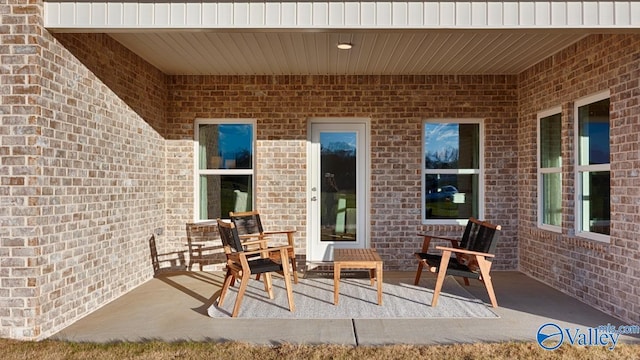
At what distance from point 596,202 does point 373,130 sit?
313cm

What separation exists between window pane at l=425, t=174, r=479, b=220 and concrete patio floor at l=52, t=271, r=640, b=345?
1.95m

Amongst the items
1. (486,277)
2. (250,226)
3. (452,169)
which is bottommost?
(486,277)

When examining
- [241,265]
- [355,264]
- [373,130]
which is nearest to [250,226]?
[241,265]

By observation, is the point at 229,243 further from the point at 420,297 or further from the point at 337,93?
the point at 337,93

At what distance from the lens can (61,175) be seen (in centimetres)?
435

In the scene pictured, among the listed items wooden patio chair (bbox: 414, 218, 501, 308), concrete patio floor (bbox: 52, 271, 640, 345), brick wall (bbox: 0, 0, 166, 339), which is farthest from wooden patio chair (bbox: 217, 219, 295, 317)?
wooden patio chair (bbox: 414, 218, 501, 308)

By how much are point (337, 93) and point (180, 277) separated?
11.6ft

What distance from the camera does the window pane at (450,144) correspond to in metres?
7.32

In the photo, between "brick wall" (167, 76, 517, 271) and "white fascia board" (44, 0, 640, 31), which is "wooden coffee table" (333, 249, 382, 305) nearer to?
"brick wall" (167, 76, 517, 271)

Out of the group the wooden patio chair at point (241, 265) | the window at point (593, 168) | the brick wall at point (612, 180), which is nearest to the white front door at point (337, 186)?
the wooden patio chair at point (241, 265)

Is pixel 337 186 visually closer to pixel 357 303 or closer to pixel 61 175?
pixel 357 303

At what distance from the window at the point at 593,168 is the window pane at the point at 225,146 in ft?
14.8

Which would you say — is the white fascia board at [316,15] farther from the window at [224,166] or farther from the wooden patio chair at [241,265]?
the window at [224,166]

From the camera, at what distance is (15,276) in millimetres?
4008
